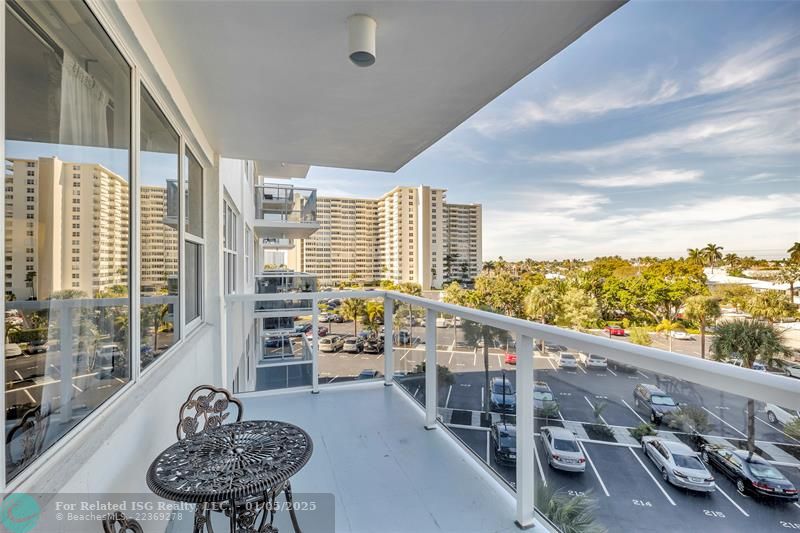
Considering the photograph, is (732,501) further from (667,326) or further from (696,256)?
(696,256)

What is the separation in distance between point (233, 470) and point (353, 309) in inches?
129

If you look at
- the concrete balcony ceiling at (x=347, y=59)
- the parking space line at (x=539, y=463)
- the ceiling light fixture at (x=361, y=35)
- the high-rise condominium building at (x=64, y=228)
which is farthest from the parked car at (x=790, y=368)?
the high-rise condominium building at (x=64, y=228)

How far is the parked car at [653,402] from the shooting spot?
4.43 ft

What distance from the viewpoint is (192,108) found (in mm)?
2822

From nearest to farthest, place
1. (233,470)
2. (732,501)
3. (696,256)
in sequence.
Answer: (732,501)
(233,470)
(696,256)

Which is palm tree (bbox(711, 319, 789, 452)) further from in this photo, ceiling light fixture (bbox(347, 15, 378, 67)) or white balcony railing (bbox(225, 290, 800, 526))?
ceiling light fixture (bbox(347, 15, 378, 67))

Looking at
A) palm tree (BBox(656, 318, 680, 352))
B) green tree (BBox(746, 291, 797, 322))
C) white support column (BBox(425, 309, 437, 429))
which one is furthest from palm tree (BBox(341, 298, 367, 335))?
palm tree (BBox(656, 318, 680, 352))

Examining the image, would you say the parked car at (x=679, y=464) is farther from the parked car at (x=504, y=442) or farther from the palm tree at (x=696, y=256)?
the palm tree at (x=696, y=256)

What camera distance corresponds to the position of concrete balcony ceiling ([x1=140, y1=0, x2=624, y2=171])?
1.75 metres

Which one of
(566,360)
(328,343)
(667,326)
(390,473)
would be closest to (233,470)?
(390,473)

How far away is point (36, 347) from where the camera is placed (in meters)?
1.03

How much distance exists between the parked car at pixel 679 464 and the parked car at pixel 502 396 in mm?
766

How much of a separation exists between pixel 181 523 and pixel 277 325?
3971 millimetres

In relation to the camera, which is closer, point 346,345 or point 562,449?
point 562,449
